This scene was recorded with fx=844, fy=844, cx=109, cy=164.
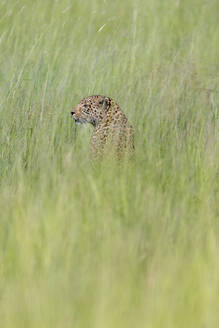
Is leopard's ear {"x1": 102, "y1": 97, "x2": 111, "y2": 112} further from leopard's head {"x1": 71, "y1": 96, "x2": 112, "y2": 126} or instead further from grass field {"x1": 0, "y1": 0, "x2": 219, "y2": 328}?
grass field {"x1": 0, "y1": 0, "x2": 219, "y2": 328}

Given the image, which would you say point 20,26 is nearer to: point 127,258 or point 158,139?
point 158,139

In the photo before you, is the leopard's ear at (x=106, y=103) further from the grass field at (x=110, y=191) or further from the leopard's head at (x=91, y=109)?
the grass field at (x=110, y=191)

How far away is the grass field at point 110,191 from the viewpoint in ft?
8.63

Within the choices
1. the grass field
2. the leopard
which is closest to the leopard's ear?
the leopard

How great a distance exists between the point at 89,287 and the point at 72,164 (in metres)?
0.95

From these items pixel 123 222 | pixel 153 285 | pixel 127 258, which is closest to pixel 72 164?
pixel 123 222

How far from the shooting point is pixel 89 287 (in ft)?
8.90

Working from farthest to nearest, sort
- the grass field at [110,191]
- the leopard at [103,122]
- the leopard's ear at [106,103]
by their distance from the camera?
the leopard's ear at [106,103], the leopard at [103,122], the grass field at [110,191]

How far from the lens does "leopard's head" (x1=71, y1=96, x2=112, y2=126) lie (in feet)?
15.7

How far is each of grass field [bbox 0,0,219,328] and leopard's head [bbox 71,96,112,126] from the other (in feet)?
0.24

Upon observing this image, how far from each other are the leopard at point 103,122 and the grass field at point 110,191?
77 millimetres

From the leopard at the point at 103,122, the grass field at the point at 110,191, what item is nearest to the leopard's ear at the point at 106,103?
the leopard at the point at 103,122

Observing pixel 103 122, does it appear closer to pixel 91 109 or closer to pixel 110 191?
pixel 91 109

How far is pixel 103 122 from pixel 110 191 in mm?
1421
